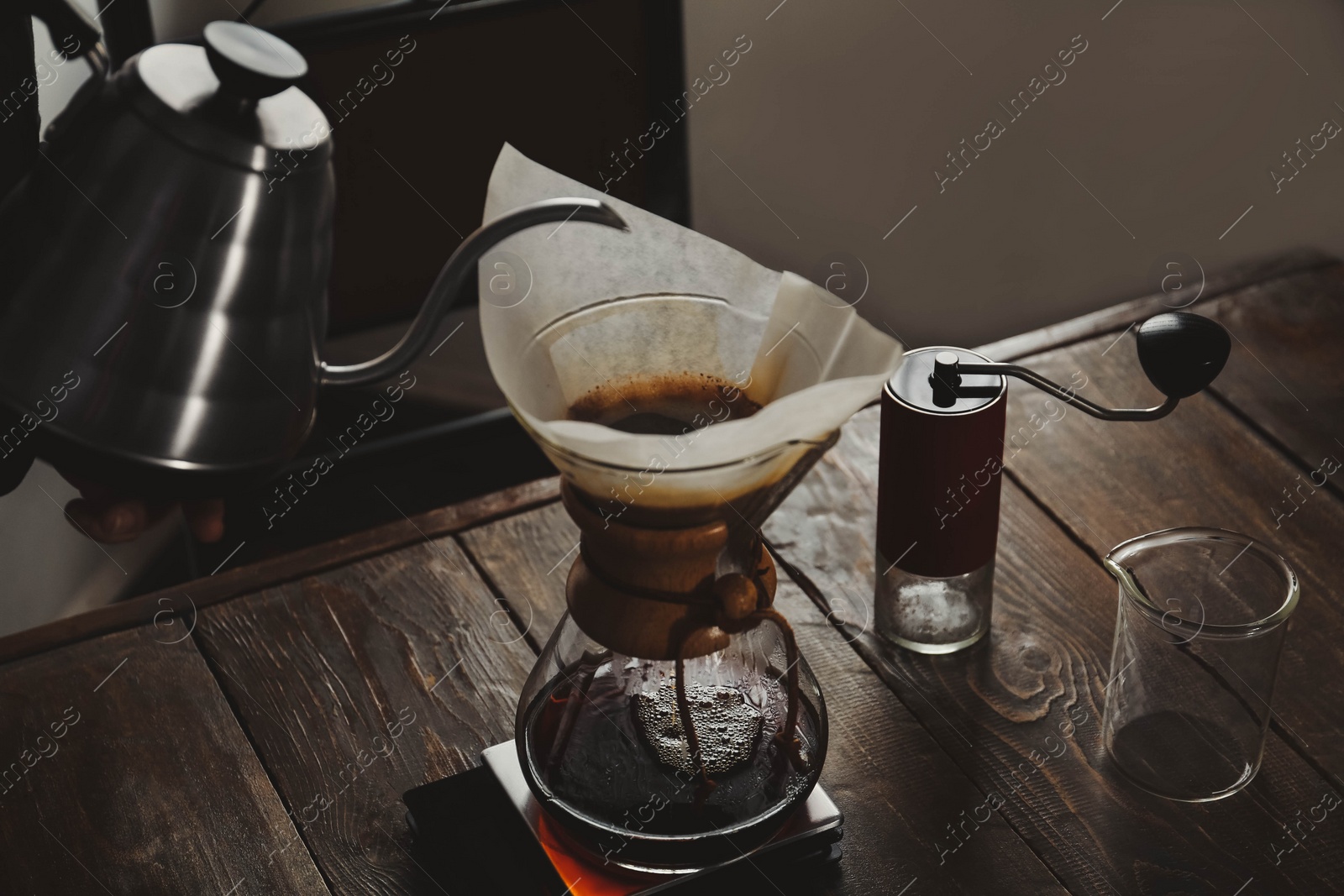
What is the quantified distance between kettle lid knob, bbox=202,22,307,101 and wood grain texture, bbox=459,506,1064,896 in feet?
1.87

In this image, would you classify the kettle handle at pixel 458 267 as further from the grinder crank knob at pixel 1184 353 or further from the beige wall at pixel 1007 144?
the beige wall at pixel 1007 144

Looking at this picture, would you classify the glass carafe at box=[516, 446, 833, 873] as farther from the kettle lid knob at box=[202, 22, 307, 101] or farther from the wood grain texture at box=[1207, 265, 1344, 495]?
the wood grain texture at box=[1207, 265, 1344, 495]

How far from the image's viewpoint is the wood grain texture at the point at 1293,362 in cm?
126

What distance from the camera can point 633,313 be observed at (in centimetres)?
79

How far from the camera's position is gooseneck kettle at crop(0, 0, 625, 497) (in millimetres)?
553

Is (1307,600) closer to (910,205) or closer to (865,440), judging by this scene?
(865,440)

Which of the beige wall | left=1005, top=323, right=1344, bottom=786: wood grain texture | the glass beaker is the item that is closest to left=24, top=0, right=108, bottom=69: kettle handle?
the glass beaker

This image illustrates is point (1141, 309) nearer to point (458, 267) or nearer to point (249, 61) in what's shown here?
point (458, 267)

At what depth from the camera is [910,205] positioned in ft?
8.73

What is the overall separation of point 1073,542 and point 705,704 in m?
0.48

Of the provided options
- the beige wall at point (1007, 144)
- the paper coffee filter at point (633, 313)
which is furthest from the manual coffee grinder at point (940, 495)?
the beige wall at point (1007, 144)

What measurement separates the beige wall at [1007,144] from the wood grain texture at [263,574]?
1381mm

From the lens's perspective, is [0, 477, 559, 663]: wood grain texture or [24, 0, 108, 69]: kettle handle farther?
[0, 477, 559, 663]: wood grain texture

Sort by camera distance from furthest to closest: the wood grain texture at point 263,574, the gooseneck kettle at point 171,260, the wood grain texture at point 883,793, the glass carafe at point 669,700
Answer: the wood grain texture at point 263,574 → the wood grain texture at point 883,793 → the glass carafe at point 669,700 → the gooseneck kettle at point 171,260
